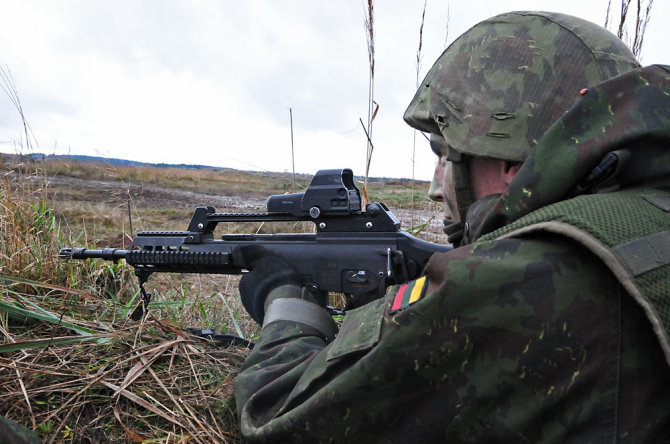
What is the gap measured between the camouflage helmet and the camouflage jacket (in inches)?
18.7

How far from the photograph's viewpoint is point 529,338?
3.81 feet

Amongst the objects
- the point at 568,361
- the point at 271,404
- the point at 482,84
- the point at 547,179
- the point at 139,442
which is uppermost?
the point at 482,84

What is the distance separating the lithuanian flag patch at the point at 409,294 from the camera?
50.6 inches

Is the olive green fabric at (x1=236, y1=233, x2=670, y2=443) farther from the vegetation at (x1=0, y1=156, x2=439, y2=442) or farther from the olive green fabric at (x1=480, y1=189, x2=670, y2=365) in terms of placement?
the vegetation at (x1=0, y1=156, x2=439, y2=442)

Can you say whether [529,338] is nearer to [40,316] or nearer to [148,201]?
[40,316]

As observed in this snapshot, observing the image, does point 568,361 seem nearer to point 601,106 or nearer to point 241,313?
point 601,106

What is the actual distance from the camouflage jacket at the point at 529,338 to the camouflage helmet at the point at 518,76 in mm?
474

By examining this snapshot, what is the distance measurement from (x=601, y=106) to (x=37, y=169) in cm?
458

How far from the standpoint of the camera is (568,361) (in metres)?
1.15

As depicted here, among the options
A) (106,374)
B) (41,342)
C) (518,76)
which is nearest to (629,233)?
(518,76)

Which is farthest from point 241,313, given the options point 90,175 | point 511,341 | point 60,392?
point 90,175

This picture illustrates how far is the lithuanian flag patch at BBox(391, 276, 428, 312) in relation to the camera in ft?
4.22

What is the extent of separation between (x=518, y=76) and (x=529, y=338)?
1.11m

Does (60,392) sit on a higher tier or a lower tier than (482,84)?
lower
